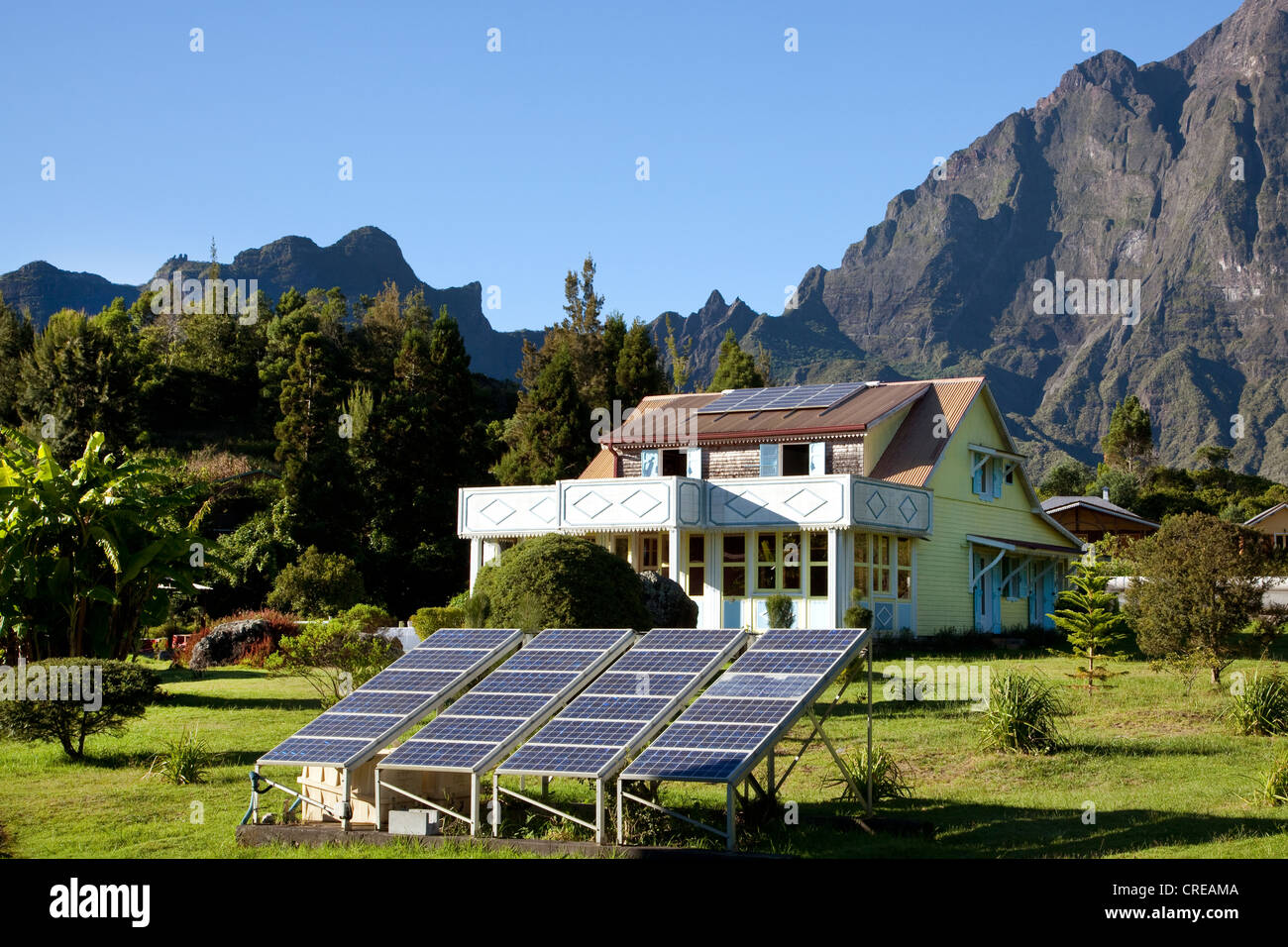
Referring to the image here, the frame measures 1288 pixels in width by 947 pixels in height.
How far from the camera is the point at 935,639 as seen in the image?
35.2 meters

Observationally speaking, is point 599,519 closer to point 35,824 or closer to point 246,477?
point 35,824

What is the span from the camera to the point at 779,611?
32.6 meters

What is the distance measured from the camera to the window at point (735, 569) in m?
35.2

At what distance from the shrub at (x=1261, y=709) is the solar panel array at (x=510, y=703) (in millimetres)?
9447

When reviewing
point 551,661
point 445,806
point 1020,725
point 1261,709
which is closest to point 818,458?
point 1261,709

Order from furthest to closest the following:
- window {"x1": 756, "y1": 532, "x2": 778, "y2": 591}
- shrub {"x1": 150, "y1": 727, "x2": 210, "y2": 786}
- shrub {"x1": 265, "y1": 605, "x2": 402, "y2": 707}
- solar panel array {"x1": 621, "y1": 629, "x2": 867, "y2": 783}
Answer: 1. window {"x1": 756, "y1": 532, "x2": 778, "y2": 591}
2. shrub {"x1": 265, "y1": 605, "x2": 402, "y2": 707}
3. shrub {"x1": 150, "y1": 727, "x2": 210, "y2": 786}
4. solar panel array {"x1": 621, "y1": 629, "x2": 867, "y2": 783}

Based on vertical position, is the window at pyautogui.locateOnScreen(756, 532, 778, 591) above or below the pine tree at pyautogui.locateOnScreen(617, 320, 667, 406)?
below

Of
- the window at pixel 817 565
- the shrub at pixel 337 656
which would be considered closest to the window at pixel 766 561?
the window at pixel 817 565

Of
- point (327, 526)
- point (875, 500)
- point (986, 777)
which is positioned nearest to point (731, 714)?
point (986, 777)

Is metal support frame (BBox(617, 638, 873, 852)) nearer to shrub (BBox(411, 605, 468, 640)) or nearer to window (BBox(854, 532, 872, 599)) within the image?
shrub (BBox(411, 605, 468, 640))

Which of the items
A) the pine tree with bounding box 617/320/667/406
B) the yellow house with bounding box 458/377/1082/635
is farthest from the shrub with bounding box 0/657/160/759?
the pine tree with bounding box 617/320/667/406

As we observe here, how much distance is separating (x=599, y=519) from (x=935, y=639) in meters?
9.96

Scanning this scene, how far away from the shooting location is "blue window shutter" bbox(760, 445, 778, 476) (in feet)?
122

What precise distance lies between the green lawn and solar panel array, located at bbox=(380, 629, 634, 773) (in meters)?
0.93
